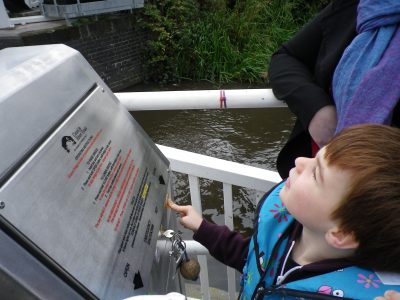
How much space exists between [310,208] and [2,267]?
1.75ft

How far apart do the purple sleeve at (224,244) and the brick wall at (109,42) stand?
502cm

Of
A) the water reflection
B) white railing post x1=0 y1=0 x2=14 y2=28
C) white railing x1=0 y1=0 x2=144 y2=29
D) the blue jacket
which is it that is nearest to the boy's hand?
the blue jacket

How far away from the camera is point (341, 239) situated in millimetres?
712

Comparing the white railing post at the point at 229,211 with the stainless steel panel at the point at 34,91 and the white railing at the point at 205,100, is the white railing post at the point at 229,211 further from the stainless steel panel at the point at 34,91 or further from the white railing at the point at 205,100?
the stainless steel panel at the point at 34,91

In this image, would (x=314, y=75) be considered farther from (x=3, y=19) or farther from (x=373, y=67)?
(x=3, y=19)

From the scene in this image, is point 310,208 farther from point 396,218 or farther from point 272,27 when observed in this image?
point 272,27

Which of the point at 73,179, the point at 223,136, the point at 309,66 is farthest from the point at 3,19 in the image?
the point at 73,179

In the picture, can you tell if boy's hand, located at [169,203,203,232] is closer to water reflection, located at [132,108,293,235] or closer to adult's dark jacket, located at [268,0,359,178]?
adult's dark jacket, located at [268,0,359,178]

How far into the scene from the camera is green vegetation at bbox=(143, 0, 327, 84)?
6555 mm

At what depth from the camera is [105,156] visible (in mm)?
838

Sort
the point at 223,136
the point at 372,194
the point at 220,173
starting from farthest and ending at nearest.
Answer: the point at 223,136 → the point at 220,173 → the point at 372,194

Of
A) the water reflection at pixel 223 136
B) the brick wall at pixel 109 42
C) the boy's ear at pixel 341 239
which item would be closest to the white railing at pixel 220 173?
the boy's ear at pixel 341 239

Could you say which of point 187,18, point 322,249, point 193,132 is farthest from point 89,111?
point 187,18

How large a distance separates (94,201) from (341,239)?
468 millimetres
